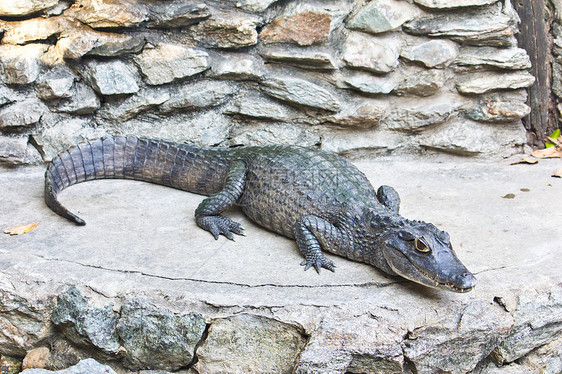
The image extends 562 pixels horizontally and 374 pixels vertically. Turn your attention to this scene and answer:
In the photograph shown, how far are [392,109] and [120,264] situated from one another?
8.82ft

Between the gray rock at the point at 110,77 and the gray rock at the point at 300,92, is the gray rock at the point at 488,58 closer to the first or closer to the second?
the gray rock at the point at 300,92

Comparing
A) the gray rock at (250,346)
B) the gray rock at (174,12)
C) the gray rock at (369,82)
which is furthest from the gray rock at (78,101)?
the gray rock at (250,346)

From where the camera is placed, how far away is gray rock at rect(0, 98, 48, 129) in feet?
13.3

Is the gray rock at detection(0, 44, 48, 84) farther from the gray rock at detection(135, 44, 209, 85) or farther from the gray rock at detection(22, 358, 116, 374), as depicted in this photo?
the gray rock at detection(22, 358, 116, 374)

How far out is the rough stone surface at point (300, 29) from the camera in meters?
4.25

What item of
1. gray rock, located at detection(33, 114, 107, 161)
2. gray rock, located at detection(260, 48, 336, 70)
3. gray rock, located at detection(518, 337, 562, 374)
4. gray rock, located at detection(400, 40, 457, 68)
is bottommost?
gray rock, located at detection(518, 337, 562, 374)

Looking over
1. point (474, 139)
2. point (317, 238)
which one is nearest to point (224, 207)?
point (317, 238)

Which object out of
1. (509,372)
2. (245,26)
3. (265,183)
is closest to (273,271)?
(265,183)

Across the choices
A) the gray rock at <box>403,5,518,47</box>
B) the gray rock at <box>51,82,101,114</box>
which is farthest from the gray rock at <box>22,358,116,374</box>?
the gray rock at <box>403,5,518,47</box>

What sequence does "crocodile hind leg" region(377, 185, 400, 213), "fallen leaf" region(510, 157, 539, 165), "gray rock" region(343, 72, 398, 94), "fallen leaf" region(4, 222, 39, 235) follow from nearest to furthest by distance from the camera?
"fallen leaf" region(4, 222, 39, 235)
"crocodile hind leg" region(377, 185, 400, 213)
"gray rock" region(343, 72, 398, 94)
"fallen leaf" region(510, 157, 539, 165)

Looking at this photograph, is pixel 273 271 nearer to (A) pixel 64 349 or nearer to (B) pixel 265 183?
(B) pixel 265 183

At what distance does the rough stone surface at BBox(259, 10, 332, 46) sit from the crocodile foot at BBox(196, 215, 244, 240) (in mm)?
1568

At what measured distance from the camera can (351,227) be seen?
10.4ft

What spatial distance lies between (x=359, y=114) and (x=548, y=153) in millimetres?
1755
